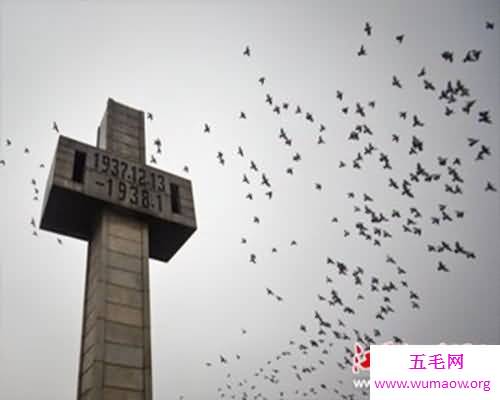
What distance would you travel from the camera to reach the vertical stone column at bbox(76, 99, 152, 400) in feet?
38.0

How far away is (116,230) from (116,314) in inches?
115

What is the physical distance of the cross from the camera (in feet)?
39.2

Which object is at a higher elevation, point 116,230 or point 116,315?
point 116,230

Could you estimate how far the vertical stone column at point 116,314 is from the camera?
11594 millimetres

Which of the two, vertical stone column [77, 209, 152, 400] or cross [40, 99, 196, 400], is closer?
vertical stone column [77, 209, 152, 400]

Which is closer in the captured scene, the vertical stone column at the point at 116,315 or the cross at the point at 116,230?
the vertical stone column at the point at 116,315

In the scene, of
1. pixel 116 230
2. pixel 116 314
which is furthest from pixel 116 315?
pixel 116 230

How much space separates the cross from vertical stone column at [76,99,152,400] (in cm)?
→ 3

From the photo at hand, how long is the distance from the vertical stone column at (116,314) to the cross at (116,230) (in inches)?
1.0

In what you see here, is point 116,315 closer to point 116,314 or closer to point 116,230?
point 116,314

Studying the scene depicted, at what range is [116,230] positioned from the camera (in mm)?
14398

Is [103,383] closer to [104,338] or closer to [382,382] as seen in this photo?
[104,338]

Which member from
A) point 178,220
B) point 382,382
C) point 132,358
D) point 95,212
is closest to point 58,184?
point 95,212

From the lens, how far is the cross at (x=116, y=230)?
39.2 feet
